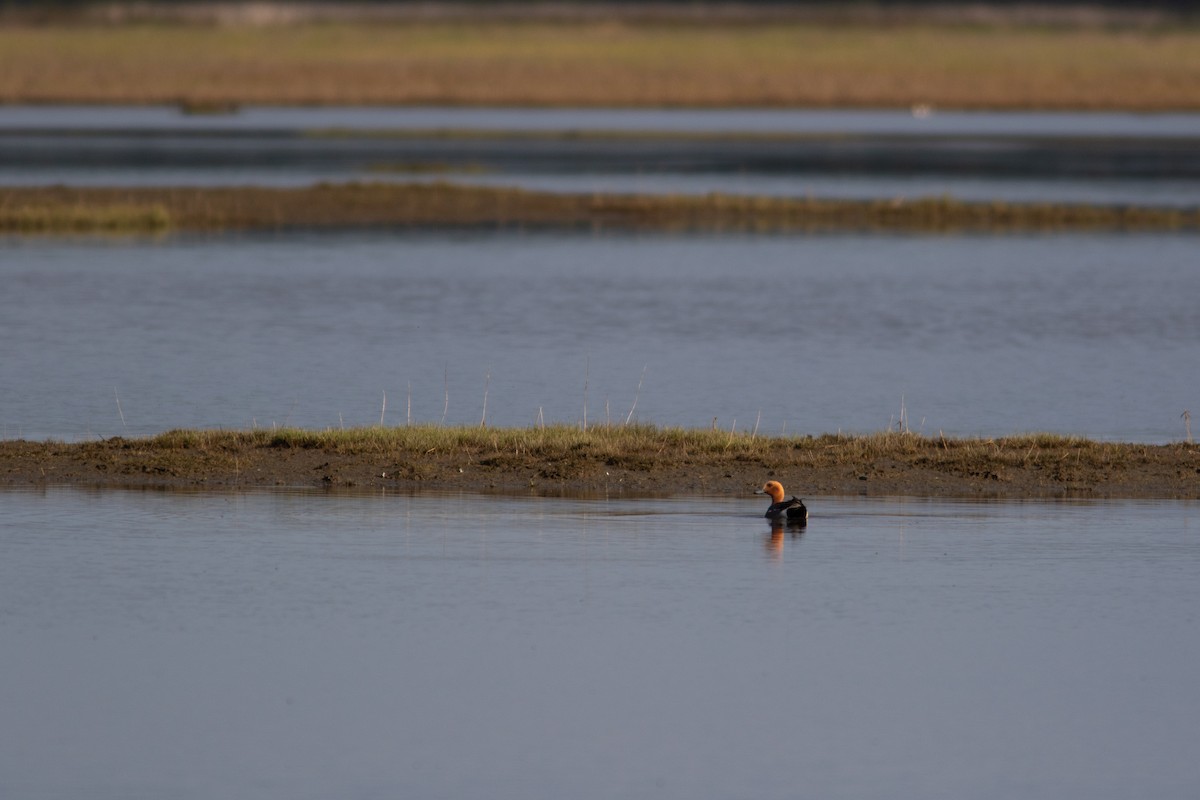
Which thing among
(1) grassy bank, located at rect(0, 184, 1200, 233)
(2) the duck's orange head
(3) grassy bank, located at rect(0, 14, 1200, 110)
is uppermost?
(3) grassy bank, located at rect(0, 14, 1200, 110)

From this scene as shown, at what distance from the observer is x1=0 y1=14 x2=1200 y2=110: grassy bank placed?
127312 millimetres

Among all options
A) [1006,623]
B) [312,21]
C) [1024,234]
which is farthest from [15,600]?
[312,21]

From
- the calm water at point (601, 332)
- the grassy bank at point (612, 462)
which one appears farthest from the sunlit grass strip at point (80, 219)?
the grassy bank at point (612, 462)

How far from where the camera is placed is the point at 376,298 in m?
36.4

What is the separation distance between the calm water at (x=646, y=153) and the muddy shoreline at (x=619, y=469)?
1589 inches

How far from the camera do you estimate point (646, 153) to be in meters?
82.0

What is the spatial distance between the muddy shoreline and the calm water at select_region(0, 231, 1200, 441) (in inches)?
86.7

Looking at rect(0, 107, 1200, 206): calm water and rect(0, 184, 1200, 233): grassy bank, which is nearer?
rect(0, 184, 1200, 233): grassy bank

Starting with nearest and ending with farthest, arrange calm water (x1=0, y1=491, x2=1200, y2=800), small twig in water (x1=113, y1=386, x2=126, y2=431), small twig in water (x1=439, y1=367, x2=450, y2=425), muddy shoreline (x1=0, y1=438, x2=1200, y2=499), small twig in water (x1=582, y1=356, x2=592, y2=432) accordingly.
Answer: calm water (x1=0, y1=491, x2=1200, y2=800) < muddy shoreline (x1=0, y1=438, x2=1200, y2=499) < small twig in water (x1=582, y1=356, x2=592, y2=432) < small twig in water (x1=113, y1=386, x2=126, y2=431) < small twig in water (x1=439, y1=367, x2=450, y2=425)

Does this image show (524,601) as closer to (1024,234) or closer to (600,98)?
(1024,234)

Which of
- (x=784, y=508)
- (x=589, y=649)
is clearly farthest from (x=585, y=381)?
(x=589, y=649)

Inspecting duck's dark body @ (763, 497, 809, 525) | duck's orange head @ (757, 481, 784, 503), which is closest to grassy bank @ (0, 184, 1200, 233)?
duck's orange head @ (757, 481, 784, 503)

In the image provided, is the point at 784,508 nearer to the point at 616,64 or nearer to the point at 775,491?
the point at 775,491

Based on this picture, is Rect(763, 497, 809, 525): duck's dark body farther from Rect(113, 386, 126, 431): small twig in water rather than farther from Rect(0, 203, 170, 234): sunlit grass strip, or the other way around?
Rect(0, 203, 170, 234): sunlit grass strip
